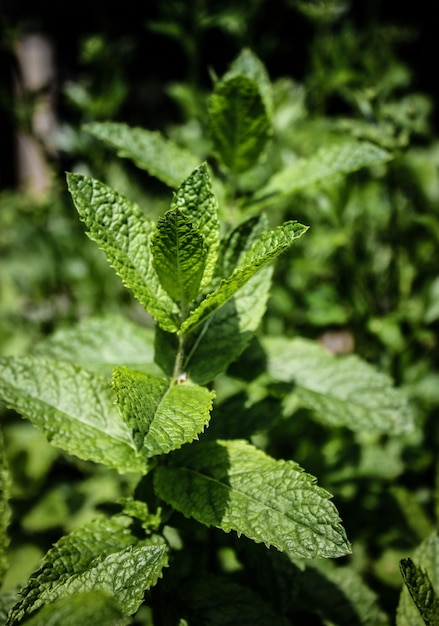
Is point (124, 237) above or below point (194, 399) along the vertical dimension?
above

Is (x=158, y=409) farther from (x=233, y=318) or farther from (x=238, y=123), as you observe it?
(x=238, y=123)

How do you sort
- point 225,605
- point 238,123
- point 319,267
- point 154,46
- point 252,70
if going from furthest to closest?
1. point 154,46
2. point 319,267
3. point 252,70
4. point 238,123
5. point 225,605

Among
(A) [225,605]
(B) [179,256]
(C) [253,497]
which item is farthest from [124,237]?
(A) [225,605]

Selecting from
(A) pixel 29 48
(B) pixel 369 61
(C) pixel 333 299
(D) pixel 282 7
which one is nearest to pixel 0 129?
(A) pixel 29 48

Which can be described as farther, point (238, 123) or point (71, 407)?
point (238, 123)

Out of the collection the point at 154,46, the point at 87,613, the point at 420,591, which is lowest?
the point at 420,591

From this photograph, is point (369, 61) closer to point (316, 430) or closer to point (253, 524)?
point (316, 430)

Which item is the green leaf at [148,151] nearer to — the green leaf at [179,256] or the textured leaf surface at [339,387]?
the green leaf at [179,256]

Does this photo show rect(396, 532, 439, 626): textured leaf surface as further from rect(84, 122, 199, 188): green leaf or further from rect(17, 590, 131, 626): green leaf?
rect(84, 122, 199, 188): green leaf
